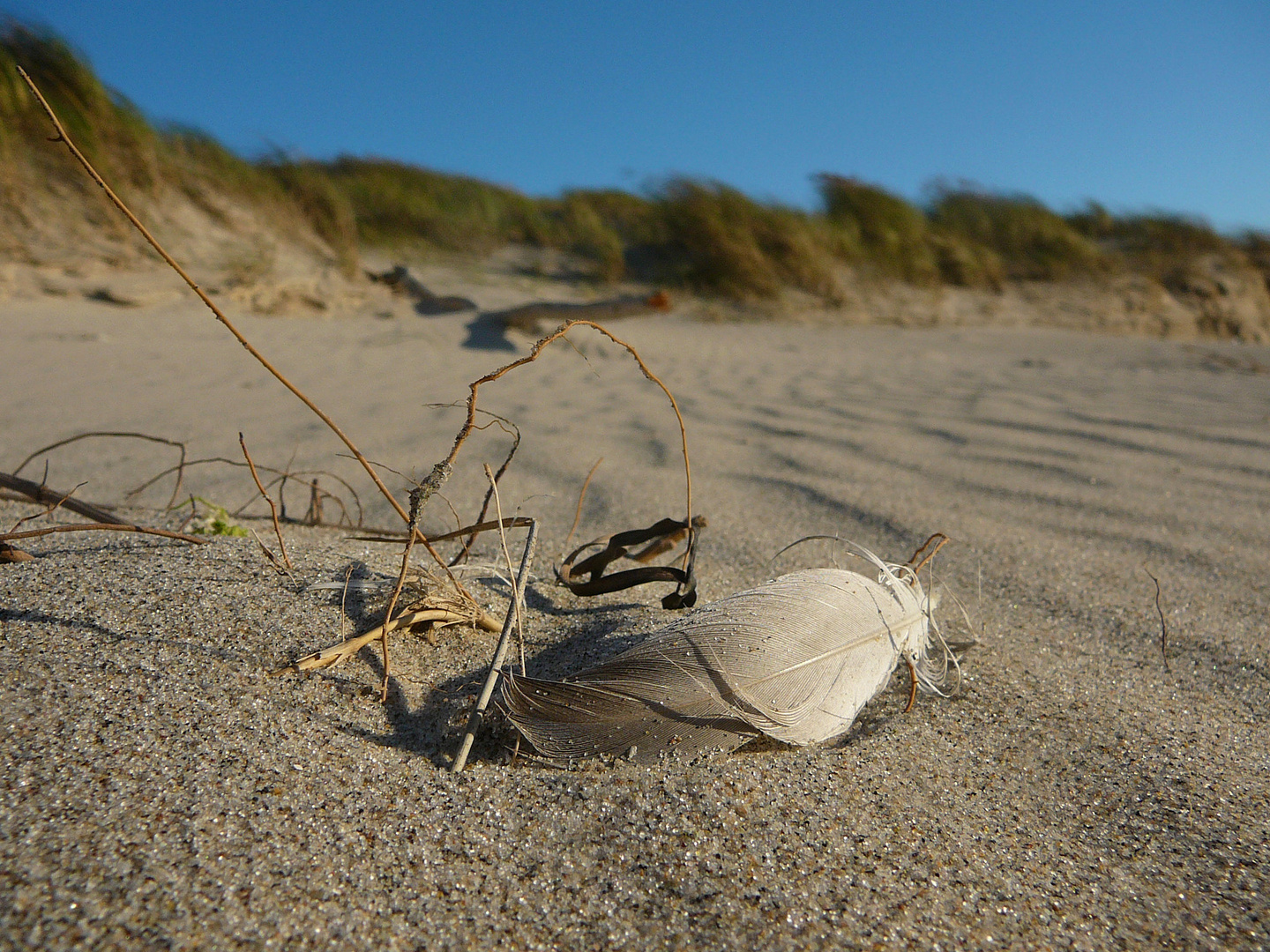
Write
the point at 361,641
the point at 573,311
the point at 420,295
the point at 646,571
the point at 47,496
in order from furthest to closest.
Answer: the point at 420,295 → the point at 573,311 → the point at 47,496 → the point at 646,571 → the point at 361,641

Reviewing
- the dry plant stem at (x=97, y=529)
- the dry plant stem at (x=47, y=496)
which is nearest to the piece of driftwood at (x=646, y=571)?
the dry plant stem at (x=97, y=529)

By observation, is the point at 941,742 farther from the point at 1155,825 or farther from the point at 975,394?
the point at 975,394

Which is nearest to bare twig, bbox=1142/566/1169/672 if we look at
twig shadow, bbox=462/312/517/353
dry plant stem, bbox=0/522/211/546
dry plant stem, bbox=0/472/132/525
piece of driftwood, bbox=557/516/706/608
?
piece of driftwood, bbox=557/516/706/608

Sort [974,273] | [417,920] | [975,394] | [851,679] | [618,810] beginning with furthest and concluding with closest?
[974,273], [975,394], [851,679], [618,810], [417,920]

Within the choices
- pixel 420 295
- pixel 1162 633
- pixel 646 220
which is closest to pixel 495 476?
pixel 1162 633

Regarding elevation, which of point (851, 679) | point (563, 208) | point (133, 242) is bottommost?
point (851, 679)

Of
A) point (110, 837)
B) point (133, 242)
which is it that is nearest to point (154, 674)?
point (110, 837)

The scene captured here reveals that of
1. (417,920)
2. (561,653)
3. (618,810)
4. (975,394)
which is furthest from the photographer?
(975,394)

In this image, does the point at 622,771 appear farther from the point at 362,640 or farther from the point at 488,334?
the point at 488,334
